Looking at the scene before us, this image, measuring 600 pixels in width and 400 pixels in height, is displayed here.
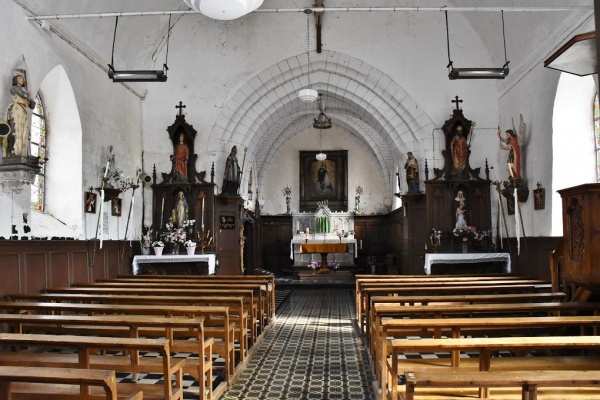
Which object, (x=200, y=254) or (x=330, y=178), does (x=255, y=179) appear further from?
(x=200, y=254)

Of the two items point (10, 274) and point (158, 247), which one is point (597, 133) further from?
point (10, 274)

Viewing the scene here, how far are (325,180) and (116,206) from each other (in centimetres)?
1148

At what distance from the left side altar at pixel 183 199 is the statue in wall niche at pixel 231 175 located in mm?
347

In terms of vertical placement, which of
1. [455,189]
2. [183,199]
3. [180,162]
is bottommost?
[183,199]

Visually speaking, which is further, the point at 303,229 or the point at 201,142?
the point at 303,229

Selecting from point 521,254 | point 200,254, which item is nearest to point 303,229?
point 200,254

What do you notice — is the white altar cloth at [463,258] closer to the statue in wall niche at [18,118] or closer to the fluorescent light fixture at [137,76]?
the fluorescent light fixture at [137,76]

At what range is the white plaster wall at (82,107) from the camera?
9.01 meters

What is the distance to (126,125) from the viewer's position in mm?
14102

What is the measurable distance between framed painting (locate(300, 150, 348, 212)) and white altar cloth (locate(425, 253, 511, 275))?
30.9 ft

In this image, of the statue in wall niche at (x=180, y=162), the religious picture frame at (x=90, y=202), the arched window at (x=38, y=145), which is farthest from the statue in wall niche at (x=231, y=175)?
the arched window at (x=38, y=145)

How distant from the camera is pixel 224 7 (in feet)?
22.3

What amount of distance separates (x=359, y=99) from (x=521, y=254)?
6.38 metres

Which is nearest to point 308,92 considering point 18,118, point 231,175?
point 231,175
